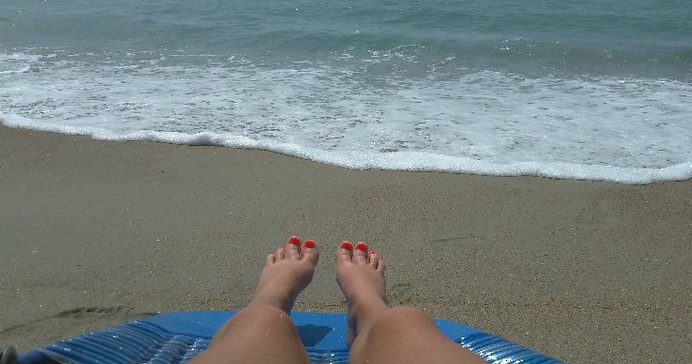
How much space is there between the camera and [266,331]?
1.98 metres

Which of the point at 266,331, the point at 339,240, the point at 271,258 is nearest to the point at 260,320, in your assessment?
the point at 266,331

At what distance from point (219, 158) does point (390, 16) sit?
6.95 meters

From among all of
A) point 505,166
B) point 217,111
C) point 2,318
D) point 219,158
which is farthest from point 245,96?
point 2,318

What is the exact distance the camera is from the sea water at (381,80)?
187 inches

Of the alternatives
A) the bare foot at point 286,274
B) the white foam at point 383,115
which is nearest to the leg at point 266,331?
the bare foot at point 286,274

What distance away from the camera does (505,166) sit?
170 inches

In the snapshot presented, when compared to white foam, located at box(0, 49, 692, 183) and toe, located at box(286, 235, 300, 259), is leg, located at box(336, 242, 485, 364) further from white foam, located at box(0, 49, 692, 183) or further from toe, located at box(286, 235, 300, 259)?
white foam, located at box(0, 49, 692, 183)

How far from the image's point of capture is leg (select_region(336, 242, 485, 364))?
1.83 meters

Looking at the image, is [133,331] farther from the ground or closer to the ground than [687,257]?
farther from the ground

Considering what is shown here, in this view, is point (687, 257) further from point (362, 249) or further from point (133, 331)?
point (133, 331)

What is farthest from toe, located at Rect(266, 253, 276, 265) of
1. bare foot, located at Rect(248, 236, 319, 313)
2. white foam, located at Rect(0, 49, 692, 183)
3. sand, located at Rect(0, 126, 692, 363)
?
white foam, located at Rect(0, 49, 692, 183)

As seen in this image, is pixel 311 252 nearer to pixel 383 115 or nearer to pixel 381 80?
pixel 383 115

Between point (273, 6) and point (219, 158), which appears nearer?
point (219, 158)

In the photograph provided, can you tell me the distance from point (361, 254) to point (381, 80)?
13.5 feet
